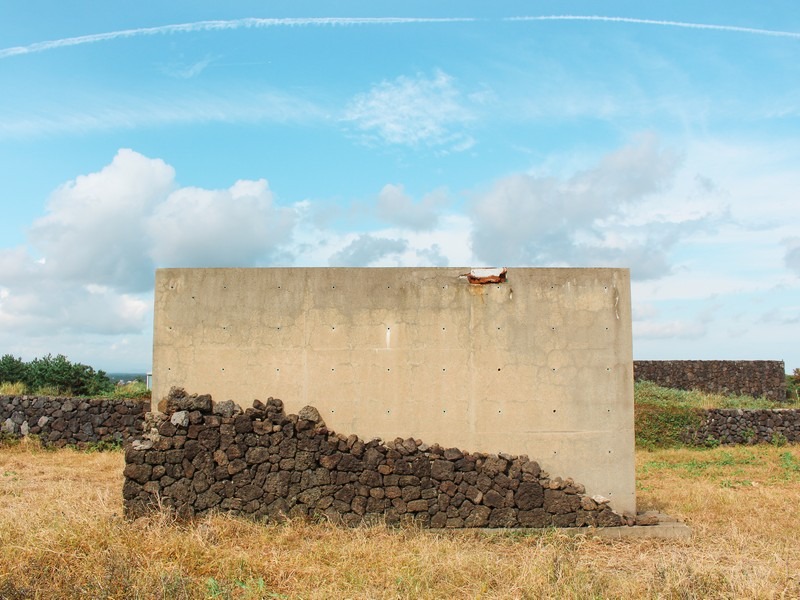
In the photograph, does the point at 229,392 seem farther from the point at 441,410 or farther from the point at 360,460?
the point at 441,410

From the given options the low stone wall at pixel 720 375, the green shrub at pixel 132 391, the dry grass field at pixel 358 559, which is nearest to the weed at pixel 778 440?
the low stone wall at pixel 720 375

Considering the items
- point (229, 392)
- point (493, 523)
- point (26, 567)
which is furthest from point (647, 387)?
point (26, 567)

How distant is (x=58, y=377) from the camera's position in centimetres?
2038

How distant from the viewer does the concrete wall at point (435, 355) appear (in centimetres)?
832

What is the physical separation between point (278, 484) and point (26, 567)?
8.88 feet

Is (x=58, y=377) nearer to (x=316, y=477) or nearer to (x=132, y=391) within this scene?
(x=132, y=391)

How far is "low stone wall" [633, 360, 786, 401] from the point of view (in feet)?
81.9

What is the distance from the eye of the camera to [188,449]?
8211 mm

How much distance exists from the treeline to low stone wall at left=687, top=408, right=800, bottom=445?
1639 cm

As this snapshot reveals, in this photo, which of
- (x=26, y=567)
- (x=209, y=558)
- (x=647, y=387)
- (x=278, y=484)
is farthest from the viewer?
(x=647, y=387)

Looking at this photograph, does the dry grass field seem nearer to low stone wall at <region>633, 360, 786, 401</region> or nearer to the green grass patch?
the green grass patch

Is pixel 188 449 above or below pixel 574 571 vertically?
above

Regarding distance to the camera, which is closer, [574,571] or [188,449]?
[574,571]

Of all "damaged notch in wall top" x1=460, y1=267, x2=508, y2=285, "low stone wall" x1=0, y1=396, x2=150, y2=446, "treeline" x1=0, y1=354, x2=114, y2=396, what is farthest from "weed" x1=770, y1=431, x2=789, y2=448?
"treeline" x1=0, y1=354, x2=114, y2=396
